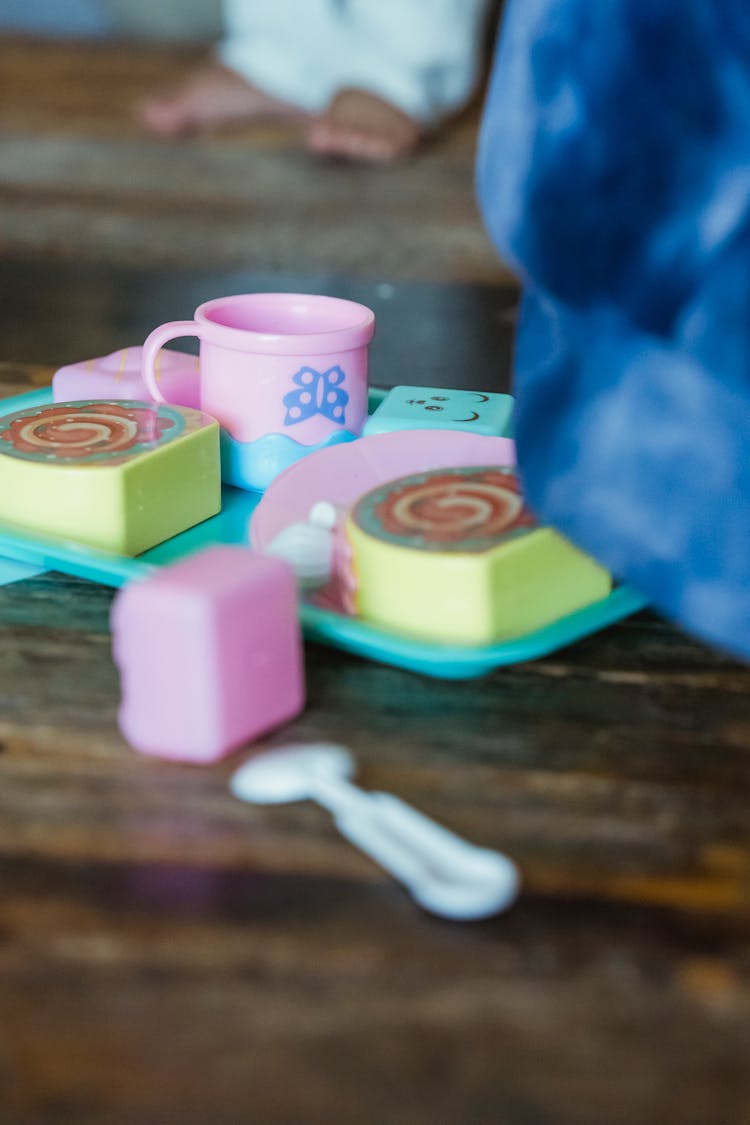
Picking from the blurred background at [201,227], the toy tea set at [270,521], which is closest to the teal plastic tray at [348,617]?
the toy tea set at [270,521]

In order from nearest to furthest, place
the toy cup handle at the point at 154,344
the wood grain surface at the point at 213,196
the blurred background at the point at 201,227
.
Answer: the toy cup handle at the point at 154,344 < the blurred background at the point at 201,227 < the wood grain surface at the point at 213,196

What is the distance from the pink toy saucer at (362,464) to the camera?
2.01 feet

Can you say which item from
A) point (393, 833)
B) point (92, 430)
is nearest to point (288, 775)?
point (393, 833)

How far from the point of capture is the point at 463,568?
51 centimetres

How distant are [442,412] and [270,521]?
15cm

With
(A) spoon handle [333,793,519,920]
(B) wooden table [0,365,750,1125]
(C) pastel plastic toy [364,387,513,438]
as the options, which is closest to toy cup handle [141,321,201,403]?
(C) pastel plastic toy [364,387,513,438]

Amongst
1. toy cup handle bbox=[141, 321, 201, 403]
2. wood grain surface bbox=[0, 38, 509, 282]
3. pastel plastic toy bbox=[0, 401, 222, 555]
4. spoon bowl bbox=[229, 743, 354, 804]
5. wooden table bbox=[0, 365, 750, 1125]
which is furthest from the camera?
wood grain surface bbox=[0, 38, 509, 282]

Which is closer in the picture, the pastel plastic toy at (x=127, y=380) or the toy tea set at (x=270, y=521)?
the toy tea set at (x=270, y=521)

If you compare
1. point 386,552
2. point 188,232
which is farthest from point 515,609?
point 188,232

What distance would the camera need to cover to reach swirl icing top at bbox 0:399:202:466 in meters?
0.62

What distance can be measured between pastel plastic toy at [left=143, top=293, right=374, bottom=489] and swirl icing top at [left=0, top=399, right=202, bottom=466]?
4cm

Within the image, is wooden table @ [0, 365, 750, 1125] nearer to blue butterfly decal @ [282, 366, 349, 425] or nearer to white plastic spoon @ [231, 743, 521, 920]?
white plastic spoon @ [231, 743, 521, 920]

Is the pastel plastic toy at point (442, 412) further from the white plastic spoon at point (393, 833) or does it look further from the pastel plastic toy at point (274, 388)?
the white plastic spoon at point (393, 833)

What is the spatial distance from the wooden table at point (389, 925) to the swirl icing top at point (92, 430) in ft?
0.44
